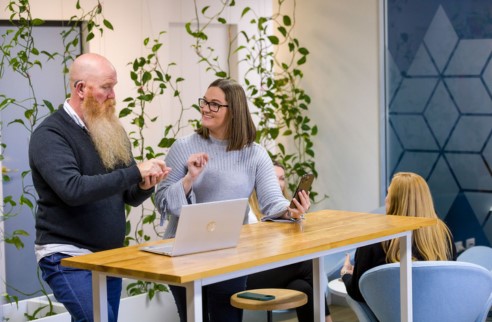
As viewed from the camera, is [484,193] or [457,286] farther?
[484,193]

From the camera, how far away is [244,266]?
3.23m

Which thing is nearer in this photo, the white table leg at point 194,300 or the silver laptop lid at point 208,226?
the white table leg at point 194,300

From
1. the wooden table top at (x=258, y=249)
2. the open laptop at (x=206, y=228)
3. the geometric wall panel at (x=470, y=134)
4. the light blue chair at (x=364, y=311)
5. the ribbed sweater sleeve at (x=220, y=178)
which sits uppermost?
the geometric wall panel at (x=470, y=134)

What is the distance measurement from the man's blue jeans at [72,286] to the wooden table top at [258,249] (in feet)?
0.70

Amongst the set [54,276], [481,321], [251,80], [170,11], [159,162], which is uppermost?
[170,11]

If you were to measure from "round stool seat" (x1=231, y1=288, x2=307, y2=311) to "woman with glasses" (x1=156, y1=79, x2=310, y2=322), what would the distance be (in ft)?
0.17

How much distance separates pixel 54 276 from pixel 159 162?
2.06ft

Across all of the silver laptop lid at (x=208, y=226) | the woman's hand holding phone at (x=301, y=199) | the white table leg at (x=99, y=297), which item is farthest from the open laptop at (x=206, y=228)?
the woman's hand holding phone at (x=301, y=199)

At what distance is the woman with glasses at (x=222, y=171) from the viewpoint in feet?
13.8

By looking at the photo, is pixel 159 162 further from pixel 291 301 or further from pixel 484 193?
pixel 484 193

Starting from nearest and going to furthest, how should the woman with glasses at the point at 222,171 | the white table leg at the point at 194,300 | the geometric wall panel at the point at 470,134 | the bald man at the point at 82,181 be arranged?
the white table leg at the point at 194,300
the bald man at the point at 82,181
the woman with glasses at the point at 222,171
the geometric wall panel at the point at 470,134

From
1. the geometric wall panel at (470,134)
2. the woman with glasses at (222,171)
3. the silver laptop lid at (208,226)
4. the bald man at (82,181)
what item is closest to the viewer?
the silver laptop lid at (208,226)

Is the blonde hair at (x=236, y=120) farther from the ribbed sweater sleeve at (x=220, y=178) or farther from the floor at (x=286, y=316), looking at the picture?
the floor at (x=286, y=316)

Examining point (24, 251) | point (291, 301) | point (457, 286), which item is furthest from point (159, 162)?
point (24, 251)
